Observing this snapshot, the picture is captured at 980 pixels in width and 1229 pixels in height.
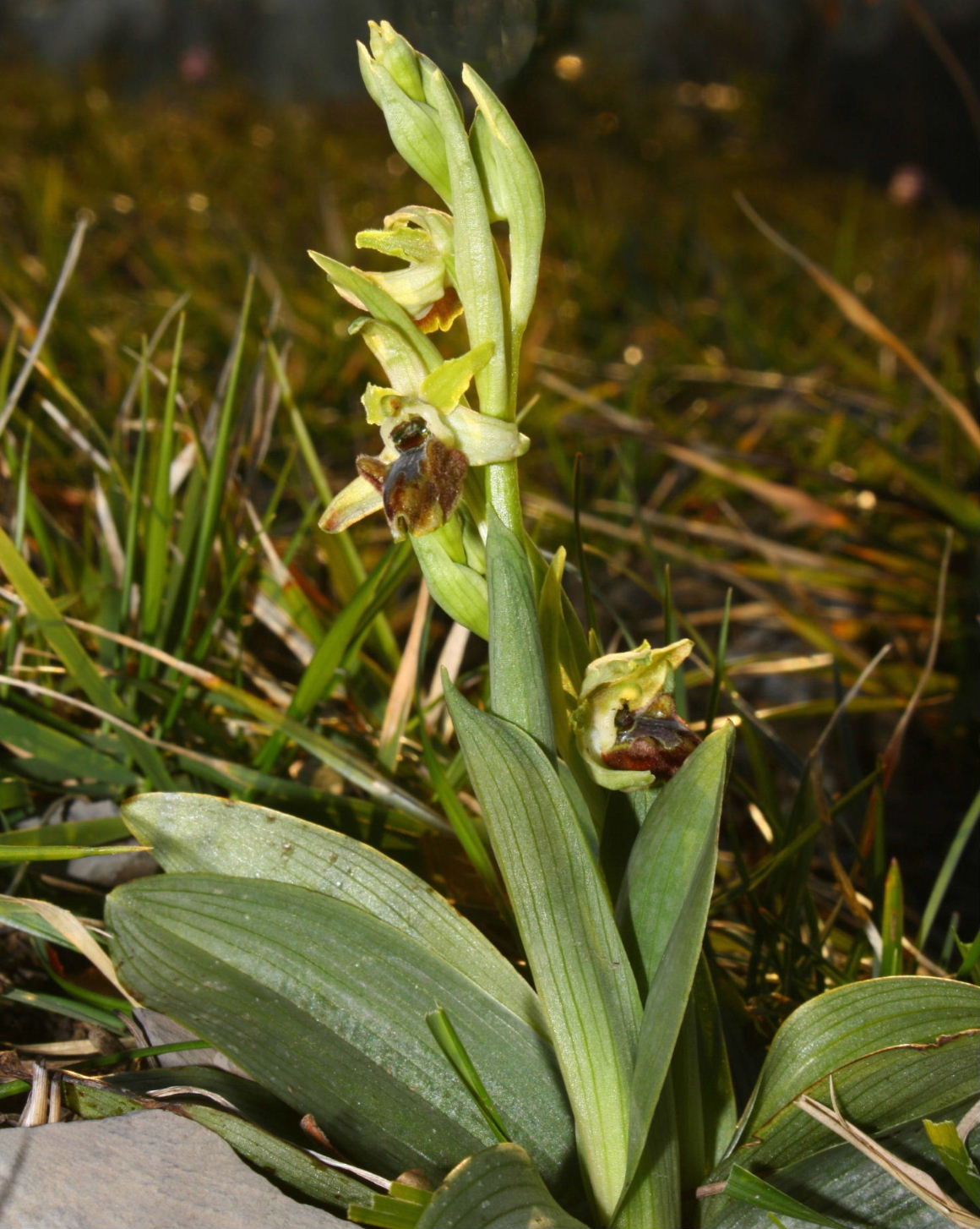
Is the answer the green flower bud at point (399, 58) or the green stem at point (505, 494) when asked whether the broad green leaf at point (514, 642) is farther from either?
the green flower bud at point (399, 58)

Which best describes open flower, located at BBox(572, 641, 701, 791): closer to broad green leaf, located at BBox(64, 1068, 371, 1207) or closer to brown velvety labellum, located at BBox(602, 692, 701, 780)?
brown velvety labellum, located at BBox(602, 692, 701, 780)

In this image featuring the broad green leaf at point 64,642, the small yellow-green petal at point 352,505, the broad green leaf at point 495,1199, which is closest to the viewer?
the broad green leaf at point 495,1199

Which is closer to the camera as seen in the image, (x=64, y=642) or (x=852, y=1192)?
(x=852, y=1192)

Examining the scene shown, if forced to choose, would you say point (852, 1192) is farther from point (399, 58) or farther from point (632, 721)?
point (399, 58)

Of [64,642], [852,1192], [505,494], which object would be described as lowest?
[852,1192]

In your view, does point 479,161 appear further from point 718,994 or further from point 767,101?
point 767,101

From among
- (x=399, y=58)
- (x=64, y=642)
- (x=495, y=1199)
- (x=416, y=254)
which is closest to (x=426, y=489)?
(x=416, y=254)

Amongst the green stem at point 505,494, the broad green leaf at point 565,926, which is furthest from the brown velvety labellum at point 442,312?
the broad green leaf at point 565,926
